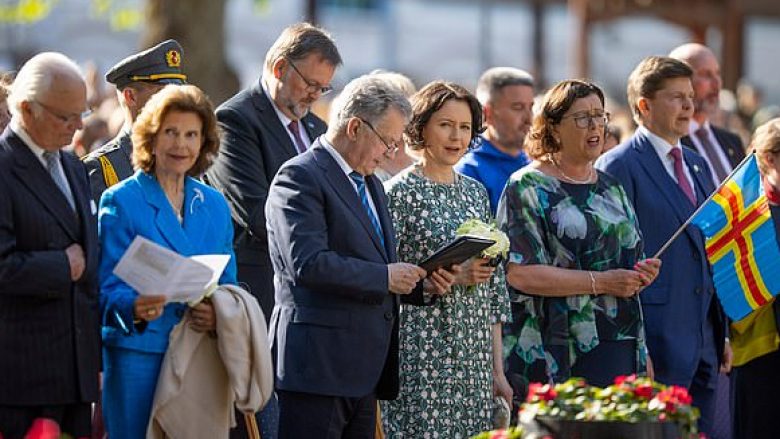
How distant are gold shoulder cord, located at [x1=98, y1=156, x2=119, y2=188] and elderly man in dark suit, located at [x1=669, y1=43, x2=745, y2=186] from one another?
3.66 m

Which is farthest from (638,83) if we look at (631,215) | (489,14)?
(489,14)

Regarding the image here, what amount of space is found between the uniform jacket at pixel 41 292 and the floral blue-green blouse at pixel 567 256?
236cm

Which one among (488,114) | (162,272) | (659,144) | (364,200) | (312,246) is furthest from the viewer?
(488,114)

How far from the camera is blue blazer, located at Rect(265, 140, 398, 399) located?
23.1 feet

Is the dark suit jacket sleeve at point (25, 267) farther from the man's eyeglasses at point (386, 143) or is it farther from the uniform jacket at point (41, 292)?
the man's eyeglasses at point (386, 143)

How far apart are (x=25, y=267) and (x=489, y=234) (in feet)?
7.33

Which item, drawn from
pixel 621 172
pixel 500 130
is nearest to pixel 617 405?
pixel 621 172

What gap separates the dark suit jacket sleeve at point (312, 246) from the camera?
6.99 meters

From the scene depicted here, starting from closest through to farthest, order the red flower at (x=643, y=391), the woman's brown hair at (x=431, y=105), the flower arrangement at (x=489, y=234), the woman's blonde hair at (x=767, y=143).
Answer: the red flower at (x=643, y=391), the flower arrangement at (x=489, y=234), the woman's brown hair at (x=431, y=105), the woman's blonde hair at (x=767, y=143)

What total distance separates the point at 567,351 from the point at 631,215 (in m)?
0.73

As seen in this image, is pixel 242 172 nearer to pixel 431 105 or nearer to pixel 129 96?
pixel 129 96

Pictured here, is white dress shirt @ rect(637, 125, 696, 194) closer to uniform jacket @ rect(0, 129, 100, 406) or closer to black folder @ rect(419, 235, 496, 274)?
black folder @ rect(419, 235, 496, 274)

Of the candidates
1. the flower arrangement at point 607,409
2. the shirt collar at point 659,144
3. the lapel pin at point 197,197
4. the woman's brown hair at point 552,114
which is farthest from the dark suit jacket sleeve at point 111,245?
the shirt collar at point 659,144

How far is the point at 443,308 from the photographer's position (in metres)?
7.78
